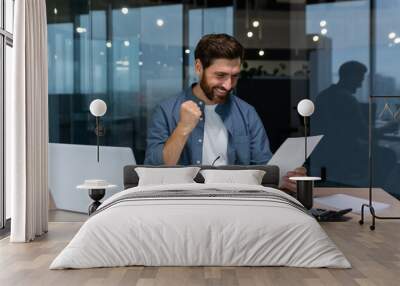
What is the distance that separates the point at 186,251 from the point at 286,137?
314cm

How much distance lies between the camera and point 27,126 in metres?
5.98

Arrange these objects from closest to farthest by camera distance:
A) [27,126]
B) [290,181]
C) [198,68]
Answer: [27,126]
[290,181]
[198,68]

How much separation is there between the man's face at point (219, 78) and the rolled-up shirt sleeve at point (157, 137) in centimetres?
61

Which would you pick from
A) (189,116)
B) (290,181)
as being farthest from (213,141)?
(290,181)

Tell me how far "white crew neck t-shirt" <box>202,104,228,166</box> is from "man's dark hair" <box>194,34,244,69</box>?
0.63 metres

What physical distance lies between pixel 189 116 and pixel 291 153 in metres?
1.30

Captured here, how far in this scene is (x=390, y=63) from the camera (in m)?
7.43

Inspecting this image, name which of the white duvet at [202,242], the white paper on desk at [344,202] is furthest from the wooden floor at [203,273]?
the white paper on desk at [344,202]

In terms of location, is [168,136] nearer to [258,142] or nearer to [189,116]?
[189,116]

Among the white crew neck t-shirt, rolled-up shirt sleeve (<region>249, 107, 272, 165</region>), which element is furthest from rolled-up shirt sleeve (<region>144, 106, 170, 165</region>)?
rolled-up shirt sleeve (<region>249, 107, 272, 165</region>)

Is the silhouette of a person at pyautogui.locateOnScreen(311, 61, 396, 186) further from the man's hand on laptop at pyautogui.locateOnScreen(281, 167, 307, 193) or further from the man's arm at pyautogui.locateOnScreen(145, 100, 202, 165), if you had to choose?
the man's arm at pyautogui.locateOnScreen(145, 100, 202, 165)

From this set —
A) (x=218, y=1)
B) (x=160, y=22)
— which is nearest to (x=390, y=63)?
(x=218, y=1)

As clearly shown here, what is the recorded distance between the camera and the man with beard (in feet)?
A: 24.0

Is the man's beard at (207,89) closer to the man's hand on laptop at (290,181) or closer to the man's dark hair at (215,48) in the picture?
the man's dark hair at (215,48)
